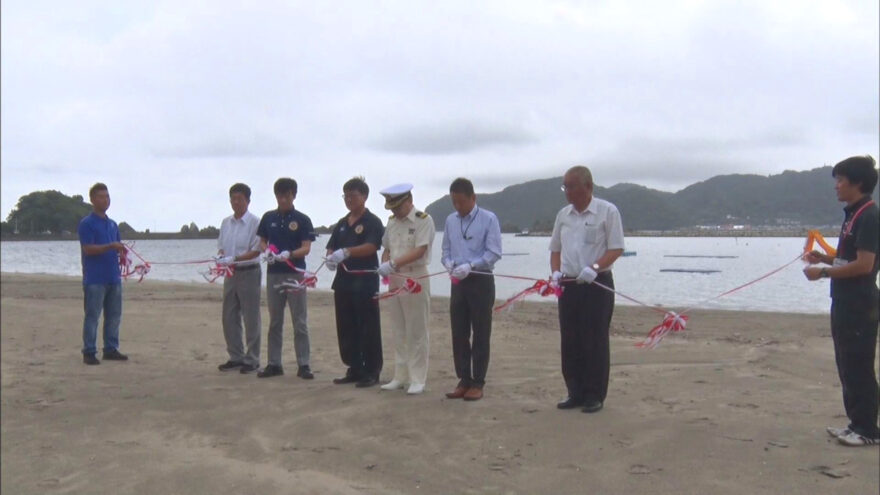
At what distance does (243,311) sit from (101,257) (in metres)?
1.62

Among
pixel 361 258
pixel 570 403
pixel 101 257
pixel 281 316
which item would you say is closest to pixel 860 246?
pixel 570 403

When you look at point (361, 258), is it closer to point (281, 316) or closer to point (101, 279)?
point (281, 316)

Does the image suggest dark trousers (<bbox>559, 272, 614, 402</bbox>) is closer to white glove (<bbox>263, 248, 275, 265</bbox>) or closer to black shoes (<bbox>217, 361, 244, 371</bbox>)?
white glove (<bbox>263, 248, 275, 265</bbox>)

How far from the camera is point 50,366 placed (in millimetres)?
7070

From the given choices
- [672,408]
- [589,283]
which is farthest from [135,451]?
[672,408]

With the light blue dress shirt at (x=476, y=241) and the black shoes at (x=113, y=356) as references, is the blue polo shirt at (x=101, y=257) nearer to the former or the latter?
the black shoes at (x=113, y=356)

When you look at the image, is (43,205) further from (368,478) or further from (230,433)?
(230,433)

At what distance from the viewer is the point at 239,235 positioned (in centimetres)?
743

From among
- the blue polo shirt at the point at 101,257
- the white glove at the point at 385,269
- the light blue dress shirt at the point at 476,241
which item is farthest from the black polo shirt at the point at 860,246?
the blue polo shirt at the point at 101,257

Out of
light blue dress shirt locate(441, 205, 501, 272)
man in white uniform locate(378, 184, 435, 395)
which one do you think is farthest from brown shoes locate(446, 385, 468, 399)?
light blue dress shirt locate(441, 205, 501, 272)

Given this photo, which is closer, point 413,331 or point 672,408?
point 672,408

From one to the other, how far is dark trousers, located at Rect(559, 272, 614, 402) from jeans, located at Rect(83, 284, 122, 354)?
16.1 ft

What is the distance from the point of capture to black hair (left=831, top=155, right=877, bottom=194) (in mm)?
4609

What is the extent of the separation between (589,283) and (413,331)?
165 centimetres
